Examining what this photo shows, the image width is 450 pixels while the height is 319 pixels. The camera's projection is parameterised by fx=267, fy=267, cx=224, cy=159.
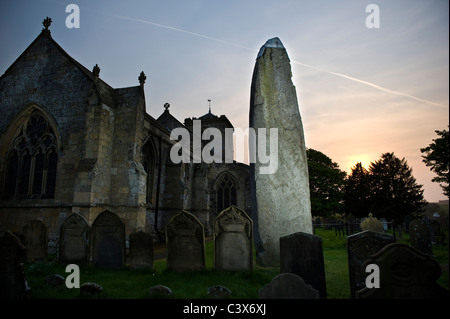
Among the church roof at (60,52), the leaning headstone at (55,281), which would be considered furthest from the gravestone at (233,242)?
the church roof at (60,52)

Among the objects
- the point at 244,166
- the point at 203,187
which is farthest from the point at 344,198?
the point at 203,187

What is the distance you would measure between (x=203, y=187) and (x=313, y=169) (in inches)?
488

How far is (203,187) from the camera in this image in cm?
1777

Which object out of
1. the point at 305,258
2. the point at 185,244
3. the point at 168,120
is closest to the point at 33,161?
the point at 185,244

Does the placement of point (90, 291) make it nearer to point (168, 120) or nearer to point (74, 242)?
point (74, 242)

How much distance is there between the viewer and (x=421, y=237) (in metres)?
8.80

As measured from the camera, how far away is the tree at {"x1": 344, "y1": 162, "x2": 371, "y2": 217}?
25.0 meters

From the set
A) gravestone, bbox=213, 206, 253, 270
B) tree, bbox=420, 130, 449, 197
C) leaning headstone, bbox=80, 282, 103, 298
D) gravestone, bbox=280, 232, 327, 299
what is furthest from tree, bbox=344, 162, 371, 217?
leaning headstone, bbox=80, 282, 103, 298

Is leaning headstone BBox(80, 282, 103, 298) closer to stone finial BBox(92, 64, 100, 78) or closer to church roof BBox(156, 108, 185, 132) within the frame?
stone finial BBox(92, 64, 100, 78)

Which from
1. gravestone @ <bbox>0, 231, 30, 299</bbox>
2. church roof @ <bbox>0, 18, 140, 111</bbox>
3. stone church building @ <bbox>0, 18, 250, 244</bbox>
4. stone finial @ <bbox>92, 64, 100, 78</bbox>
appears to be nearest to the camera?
gravestone @ <bbox>0, 231, 30, 299</bbox>

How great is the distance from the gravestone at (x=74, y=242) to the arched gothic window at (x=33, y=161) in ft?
13.5

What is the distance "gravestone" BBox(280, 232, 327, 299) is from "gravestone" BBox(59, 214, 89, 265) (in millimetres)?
4929

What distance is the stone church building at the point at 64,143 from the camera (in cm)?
975
